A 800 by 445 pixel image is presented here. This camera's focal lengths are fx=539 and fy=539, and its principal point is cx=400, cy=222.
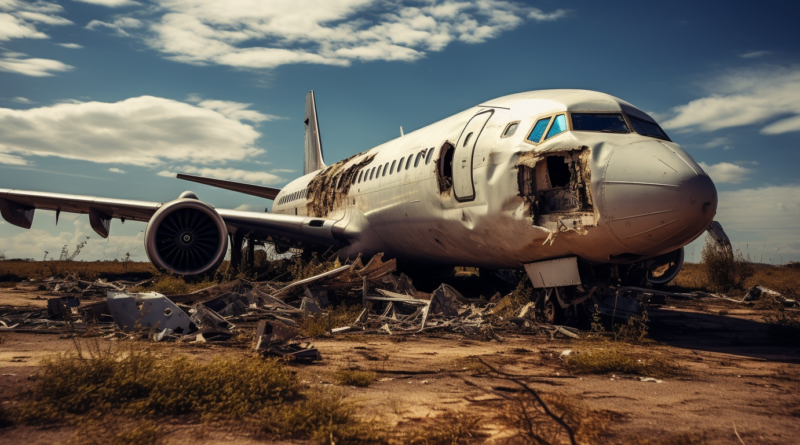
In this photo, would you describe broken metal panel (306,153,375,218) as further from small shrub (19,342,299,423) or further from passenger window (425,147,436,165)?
small shrub (19,342,299,423)

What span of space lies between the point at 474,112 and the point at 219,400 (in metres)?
7.65

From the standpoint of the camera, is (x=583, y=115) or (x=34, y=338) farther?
(x=583, y=115)

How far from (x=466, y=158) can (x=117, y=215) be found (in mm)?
11074

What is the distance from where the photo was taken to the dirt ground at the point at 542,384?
3571mm

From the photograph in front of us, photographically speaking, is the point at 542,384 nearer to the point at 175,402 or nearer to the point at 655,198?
the point at 655,198

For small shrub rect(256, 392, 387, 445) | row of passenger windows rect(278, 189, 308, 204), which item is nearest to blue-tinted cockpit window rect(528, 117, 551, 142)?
small shrub rect(256, 392, 387, 445)

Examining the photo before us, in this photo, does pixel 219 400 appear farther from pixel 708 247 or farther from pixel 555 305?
pixel 708 247

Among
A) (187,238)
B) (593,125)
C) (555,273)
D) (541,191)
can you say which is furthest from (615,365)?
(187,238)

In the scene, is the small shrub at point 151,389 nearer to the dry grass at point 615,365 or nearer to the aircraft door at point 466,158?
the dry grass at point 615,365

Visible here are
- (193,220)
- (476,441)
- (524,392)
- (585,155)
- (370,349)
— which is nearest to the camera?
(476,441)

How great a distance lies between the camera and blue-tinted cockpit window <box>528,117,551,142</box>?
26.0ft

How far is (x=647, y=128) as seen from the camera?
794 centimetres

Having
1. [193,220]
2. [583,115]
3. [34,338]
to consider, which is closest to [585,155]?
[583,115]

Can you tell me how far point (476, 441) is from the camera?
3.27 m
